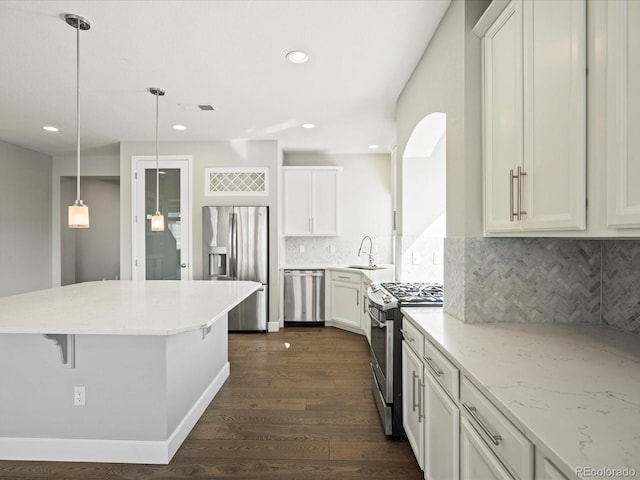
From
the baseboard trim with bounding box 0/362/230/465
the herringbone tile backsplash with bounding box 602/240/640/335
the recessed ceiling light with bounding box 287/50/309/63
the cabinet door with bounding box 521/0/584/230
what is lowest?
the baseboard trim with bounding box 0/362/230/465

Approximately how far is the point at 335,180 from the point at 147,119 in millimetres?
2609

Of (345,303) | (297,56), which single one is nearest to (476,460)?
(297,56)

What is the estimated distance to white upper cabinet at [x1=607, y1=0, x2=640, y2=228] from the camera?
3.06 feet

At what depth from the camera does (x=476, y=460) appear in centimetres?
116

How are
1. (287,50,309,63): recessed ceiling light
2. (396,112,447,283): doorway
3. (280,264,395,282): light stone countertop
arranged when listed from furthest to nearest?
(280,264,395,282): light stone countertop
(396,112,447,283): doorway
(287,50,309,63): recessed ceiling light

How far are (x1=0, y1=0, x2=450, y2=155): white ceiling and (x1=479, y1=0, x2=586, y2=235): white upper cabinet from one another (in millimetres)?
696

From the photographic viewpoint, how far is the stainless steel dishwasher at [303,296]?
16.7ft

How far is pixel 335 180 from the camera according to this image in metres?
5.20

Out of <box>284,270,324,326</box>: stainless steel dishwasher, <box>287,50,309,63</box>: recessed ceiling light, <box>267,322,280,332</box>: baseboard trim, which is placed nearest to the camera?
<box>287,50,309,63</box>: recessed ceiling light

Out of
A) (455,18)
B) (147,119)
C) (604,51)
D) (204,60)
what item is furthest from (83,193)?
(604,51)

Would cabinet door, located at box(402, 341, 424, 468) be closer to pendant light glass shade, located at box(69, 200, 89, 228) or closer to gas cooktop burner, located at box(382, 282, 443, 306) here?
gas cooktop burner, located at box(382, 282, 443, 306)

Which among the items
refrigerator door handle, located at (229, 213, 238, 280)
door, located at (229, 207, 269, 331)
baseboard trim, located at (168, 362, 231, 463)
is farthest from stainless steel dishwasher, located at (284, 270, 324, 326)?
baseboard trim, located at (168, 362, 231, 463)

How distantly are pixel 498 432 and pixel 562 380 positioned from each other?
275 millimetres

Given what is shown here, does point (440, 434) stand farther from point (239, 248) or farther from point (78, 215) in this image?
point (239, 248)
